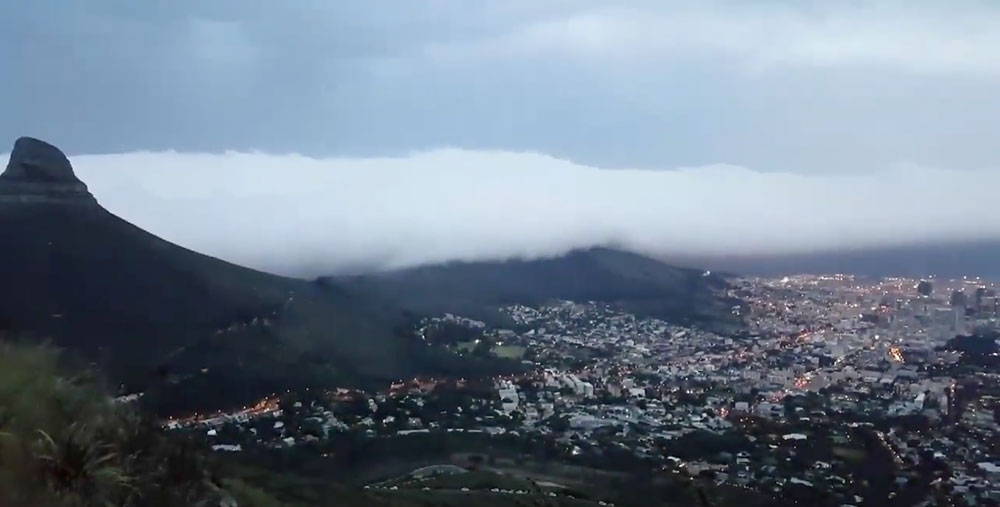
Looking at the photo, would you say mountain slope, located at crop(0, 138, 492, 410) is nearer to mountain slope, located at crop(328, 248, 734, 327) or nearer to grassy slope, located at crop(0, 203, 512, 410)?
grassy slope, located at crop(0, 203, 512, 410)

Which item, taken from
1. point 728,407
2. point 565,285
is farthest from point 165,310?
point 565,285

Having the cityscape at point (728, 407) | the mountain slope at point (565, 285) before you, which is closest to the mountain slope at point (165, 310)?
the cityscape at point (728, 407)

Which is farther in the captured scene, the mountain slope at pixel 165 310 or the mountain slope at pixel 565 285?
the mountain slope at pixel 565 285

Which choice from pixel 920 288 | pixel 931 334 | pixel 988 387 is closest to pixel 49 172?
pixel 988 387

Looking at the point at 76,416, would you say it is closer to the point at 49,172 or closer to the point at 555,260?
the point at 49,172

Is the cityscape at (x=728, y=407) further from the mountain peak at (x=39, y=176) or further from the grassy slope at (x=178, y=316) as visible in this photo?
the mountain peak at (x=39, y=176)

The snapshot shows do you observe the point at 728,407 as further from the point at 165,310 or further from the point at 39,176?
the point at 39,176
